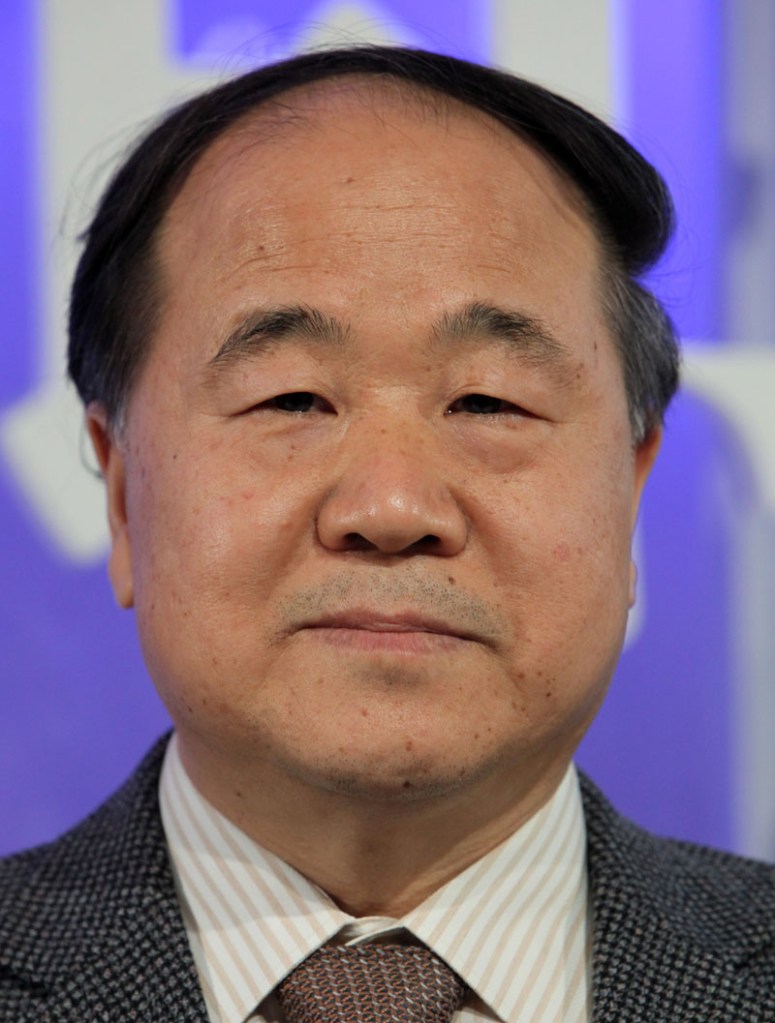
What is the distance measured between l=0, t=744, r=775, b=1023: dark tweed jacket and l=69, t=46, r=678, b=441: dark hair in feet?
1.68

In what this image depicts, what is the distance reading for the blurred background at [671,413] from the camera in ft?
7.09

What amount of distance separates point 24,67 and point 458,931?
143 cm

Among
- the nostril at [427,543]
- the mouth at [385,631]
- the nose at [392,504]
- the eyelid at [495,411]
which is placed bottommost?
the mouth at [385,631]

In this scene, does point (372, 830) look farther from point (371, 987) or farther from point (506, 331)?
point (506, 331)

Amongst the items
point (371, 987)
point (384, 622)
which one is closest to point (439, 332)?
point (384, 622)

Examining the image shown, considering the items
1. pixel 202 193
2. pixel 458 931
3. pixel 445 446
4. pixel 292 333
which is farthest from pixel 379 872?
pixel 202 193

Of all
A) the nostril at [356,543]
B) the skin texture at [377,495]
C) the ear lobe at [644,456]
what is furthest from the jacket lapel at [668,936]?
the nostril at [356,543]

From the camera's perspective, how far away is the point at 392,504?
141 centimetres

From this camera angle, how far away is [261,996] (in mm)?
1482

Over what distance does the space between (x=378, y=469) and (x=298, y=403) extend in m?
0.15

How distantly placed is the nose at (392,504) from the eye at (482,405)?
0.27ft

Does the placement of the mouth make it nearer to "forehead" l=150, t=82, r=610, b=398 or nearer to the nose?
the nose

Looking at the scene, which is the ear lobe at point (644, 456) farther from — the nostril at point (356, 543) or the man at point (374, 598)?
the nostril at point (356, 543)

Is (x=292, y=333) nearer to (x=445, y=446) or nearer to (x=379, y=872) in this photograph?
(x=445, y=446)
